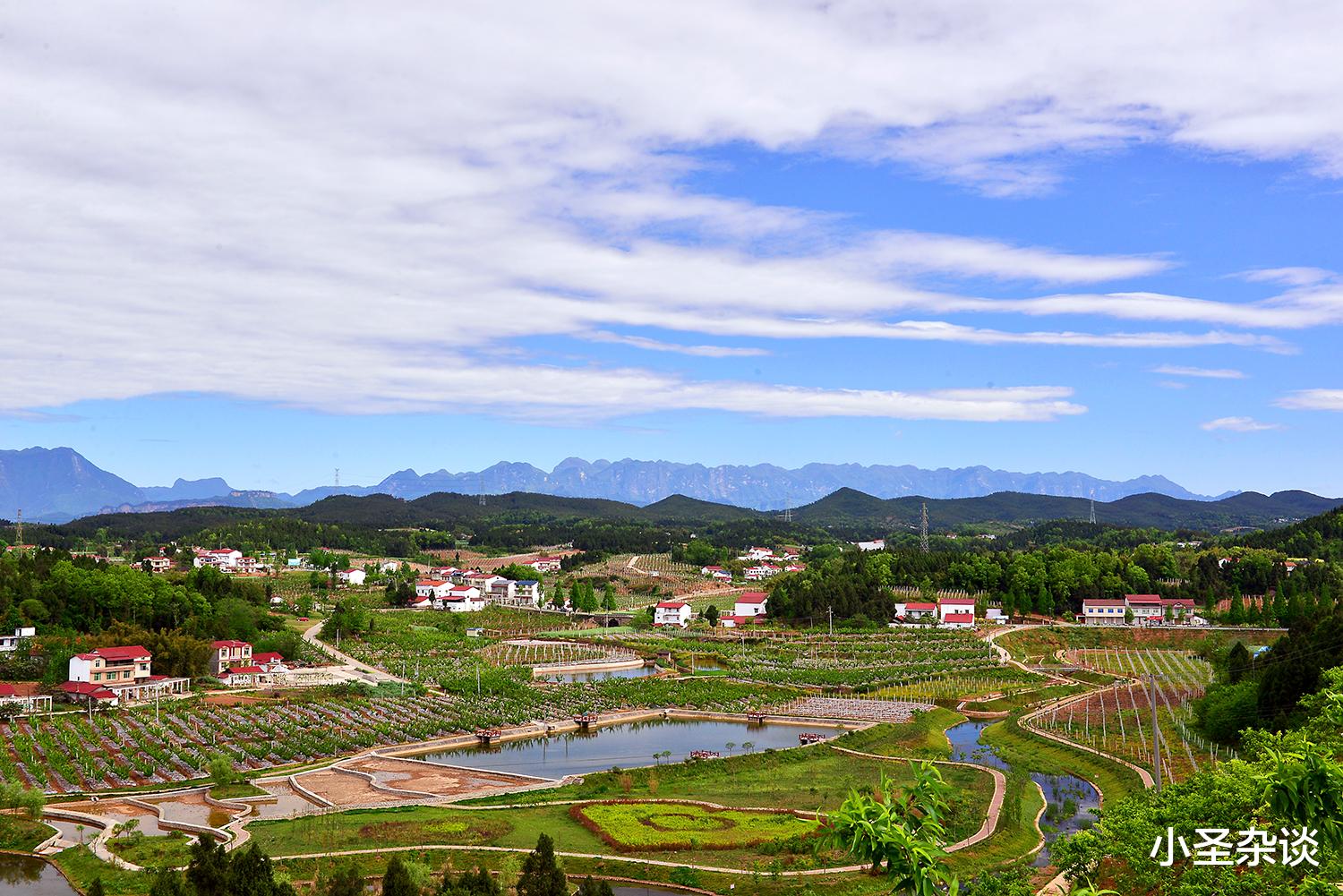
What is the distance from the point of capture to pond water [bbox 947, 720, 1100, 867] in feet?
76.7

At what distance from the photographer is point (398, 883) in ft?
54.7

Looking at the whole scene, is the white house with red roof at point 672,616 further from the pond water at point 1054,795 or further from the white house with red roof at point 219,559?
the white house with red roof at point 219,559

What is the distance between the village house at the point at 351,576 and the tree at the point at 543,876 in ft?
221

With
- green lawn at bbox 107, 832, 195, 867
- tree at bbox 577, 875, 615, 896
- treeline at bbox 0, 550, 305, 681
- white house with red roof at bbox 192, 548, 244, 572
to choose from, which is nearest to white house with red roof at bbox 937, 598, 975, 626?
treeline at bbox 0, 550, 305, 681

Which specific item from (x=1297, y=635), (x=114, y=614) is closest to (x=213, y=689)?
(x=114, y=614)

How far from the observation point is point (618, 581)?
292ft

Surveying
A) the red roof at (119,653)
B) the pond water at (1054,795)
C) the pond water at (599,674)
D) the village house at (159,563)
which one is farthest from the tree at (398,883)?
the village house at (159,563)

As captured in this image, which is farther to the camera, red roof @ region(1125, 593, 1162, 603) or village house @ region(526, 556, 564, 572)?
village house @ region(526, 556, 564, 572)

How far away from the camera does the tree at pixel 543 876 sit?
1677cm

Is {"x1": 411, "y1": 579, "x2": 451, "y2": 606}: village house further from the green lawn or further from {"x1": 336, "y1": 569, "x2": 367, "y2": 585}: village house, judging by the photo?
the green lawn

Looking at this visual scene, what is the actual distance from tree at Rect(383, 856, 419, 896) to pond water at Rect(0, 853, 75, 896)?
7.40m

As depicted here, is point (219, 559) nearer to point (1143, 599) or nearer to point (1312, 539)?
point (1143, 599)

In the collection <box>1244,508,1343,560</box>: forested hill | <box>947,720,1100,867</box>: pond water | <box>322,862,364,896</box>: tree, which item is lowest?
<box>947,720,1100,867</box>: pond water

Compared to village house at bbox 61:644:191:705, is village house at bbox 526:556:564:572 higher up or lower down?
higher up
